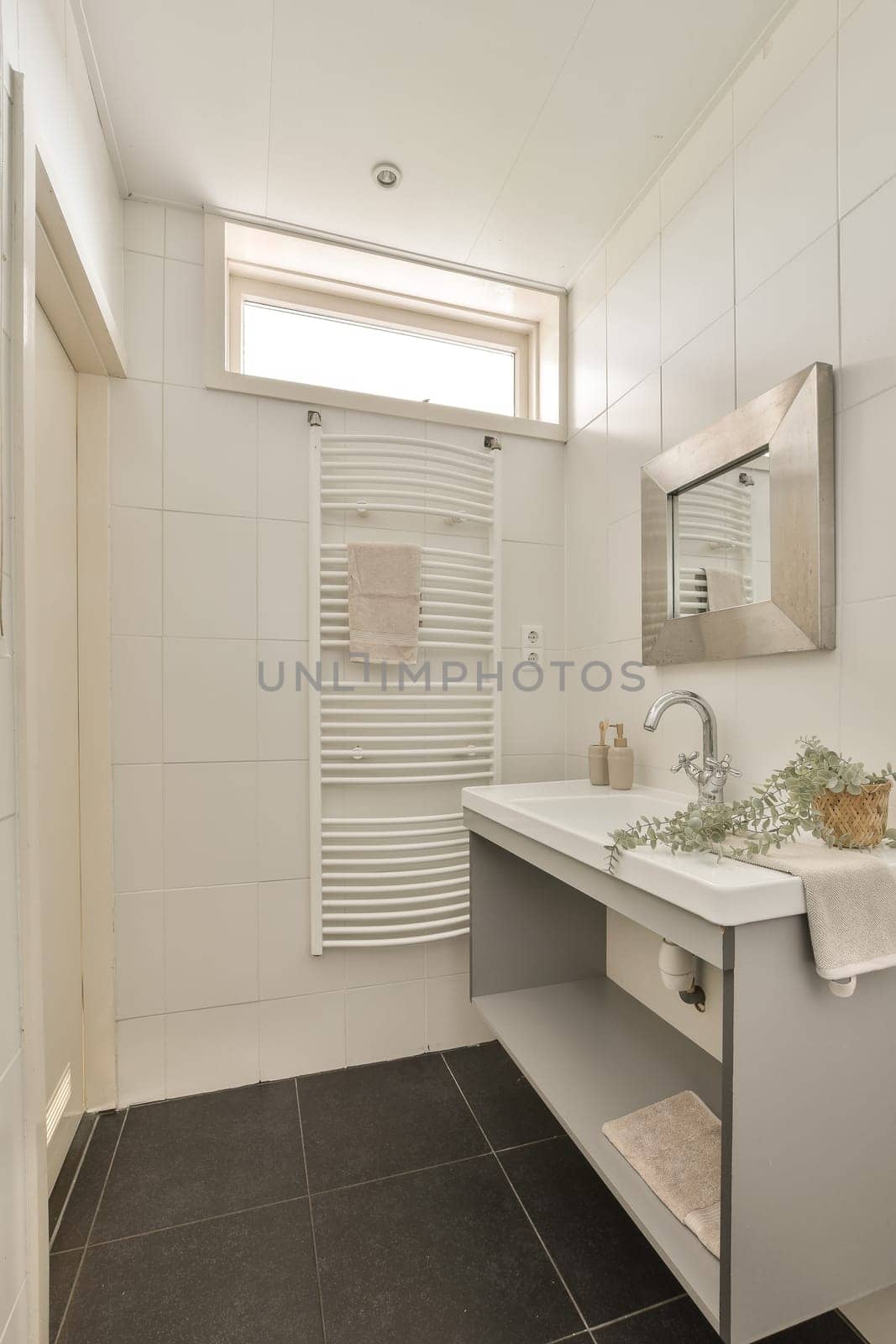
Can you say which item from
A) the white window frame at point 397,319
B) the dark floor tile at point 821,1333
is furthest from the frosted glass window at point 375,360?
the dark floor tile at point 821,1333

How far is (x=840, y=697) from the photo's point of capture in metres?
1.19

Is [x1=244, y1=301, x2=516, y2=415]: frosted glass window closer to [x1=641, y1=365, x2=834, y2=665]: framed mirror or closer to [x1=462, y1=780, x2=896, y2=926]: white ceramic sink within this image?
[x1=641, y1=365, x2=834, y2=665]: framed mirror

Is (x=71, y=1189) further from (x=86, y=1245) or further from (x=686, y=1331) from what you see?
(x=686, y=1331)

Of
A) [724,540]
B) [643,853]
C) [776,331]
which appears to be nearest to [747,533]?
[724,540]

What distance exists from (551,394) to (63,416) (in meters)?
1.47

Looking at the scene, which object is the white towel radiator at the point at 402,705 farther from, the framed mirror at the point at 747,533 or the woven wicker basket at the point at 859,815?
the woven wicker basket at the point at 859,815

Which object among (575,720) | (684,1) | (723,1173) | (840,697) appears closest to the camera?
(723,1173)

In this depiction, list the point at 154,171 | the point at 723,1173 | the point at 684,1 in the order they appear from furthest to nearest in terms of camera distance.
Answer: the point at 154,171 < the point at 684,1 < the point at 723,1173

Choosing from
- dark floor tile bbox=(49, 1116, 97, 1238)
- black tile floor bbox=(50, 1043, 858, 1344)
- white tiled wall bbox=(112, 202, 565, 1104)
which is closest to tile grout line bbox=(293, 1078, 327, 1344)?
black tile floor bbox=(50, 1043, 858, 1344)

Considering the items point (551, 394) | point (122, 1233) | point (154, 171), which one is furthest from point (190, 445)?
point (122, 1233)

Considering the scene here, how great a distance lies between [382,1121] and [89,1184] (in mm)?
670

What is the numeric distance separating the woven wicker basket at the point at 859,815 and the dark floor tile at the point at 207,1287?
3.97 feet

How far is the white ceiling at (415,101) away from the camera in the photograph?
1.33 meters

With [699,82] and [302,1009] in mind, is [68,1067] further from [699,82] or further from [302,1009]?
[699,82]
